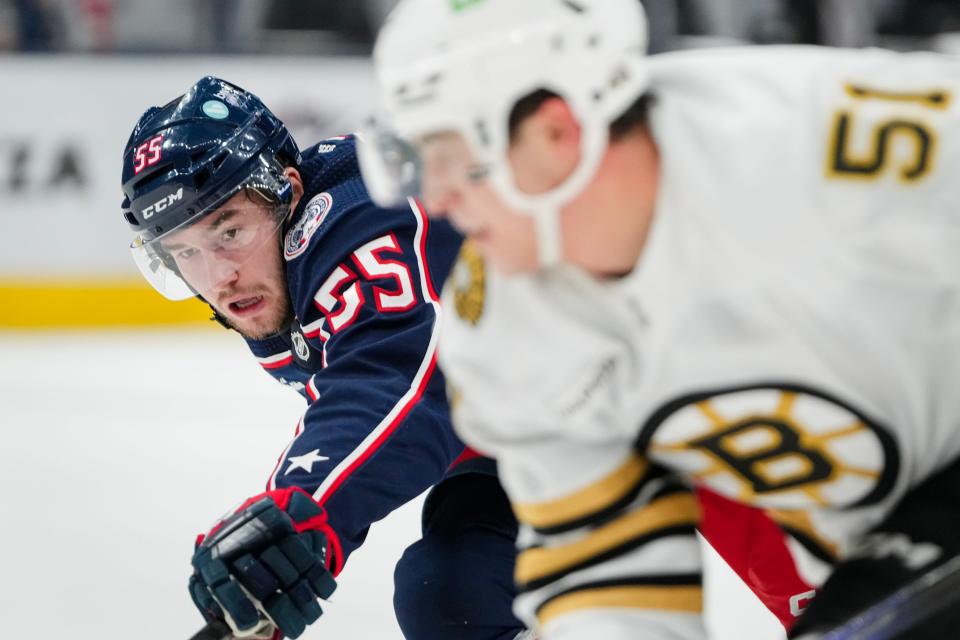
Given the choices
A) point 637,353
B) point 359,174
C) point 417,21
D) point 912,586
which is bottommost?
point 912,586

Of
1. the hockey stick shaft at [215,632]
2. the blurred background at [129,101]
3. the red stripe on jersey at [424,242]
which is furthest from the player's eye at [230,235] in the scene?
the blurred background at [129,101]

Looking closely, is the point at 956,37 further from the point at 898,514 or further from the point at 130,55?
the point at 898,514

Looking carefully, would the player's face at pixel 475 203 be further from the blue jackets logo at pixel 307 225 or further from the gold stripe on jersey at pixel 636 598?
the blue jackets logo at pixel 307 225

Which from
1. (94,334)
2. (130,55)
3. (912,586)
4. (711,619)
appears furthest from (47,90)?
(912,586)

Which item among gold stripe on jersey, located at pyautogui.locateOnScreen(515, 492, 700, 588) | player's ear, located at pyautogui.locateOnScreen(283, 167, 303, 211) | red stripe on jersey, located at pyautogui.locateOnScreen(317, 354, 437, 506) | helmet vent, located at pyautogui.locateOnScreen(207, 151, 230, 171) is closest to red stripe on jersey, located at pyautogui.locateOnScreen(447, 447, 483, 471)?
red stripe on jersey, located at pyautogui.locateOnScreen(317, 354, 437, 506)

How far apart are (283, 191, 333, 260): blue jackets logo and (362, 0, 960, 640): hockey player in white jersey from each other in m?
0.75

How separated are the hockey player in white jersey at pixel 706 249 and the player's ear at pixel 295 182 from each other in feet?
2.97

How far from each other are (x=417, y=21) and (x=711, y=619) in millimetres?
1430

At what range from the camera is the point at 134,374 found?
4.51m

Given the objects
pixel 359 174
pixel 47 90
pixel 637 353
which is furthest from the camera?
pixel 47 90

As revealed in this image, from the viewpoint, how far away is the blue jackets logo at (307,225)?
210 centimetres

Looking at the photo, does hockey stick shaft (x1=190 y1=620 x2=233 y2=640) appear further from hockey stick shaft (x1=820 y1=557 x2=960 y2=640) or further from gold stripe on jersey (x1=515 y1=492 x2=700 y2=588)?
hockey stick shaft (x1=820 y1=557 x2=960 y2=640)

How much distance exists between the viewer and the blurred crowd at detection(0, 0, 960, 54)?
519cm

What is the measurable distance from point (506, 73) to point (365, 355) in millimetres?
815
